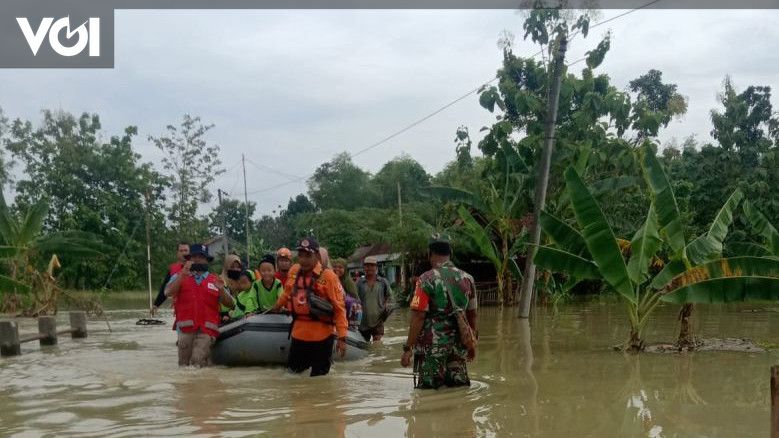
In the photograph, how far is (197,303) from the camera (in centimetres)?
873

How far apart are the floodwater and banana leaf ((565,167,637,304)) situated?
118 centimetres

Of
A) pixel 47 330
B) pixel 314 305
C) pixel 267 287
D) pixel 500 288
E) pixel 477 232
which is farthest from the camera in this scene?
pixel 500 288

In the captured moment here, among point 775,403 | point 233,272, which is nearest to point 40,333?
point 233,272

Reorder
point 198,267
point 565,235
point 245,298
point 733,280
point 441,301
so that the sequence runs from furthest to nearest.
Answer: point 565,235 < point 245,298 < point 733,280 < point 198,267 < point 441,301

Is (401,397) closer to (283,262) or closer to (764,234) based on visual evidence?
(283,262)

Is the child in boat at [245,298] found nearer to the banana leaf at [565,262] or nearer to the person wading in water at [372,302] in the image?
the person wading in water at [372,302]

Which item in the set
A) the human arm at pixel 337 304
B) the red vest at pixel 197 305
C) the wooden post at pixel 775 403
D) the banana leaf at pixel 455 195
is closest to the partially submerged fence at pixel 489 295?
the banana leaf at pixel 455 195

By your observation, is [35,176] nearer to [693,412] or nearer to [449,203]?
[449,203]

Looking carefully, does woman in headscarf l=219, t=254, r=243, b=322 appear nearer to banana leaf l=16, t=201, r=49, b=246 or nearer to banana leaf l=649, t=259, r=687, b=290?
banana leaf l=649, t=259, r=687, b=290

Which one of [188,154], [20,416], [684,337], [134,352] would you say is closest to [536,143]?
[684,337]

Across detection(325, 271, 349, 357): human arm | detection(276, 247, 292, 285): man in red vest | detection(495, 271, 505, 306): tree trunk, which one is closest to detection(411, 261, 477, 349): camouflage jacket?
detection(325, 271, 349, 357): human arm

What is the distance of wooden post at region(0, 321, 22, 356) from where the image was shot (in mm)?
11516

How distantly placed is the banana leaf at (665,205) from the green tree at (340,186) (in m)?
44.7

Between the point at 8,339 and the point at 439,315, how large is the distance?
805 cm
